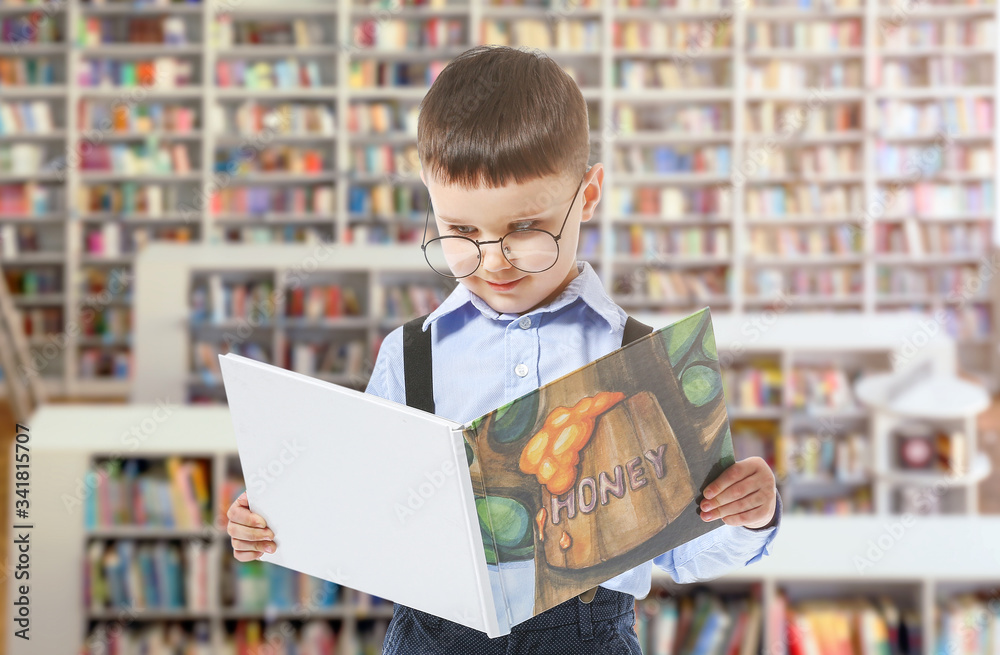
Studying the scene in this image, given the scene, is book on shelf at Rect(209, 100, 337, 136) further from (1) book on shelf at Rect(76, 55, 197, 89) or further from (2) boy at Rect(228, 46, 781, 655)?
(2) boy at Rect(228, 46, 781, 655)

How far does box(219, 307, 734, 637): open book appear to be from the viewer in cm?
66

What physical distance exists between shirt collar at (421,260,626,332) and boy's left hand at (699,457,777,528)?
0.18 m

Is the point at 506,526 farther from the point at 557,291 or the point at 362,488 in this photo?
the point at 557,291

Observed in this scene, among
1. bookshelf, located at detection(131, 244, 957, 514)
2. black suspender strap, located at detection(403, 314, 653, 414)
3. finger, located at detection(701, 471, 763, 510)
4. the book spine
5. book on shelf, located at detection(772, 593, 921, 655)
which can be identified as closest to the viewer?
the book spine

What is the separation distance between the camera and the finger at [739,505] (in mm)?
750

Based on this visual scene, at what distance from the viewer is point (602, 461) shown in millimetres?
704

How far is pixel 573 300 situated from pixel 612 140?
581cm

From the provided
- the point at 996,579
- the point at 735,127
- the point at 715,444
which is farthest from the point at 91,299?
the point at 715,444

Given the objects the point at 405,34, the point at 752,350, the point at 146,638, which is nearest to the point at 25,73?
the point at 405,34

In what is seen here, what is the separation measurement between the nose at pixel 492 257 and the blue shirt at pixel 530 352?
0.09 m

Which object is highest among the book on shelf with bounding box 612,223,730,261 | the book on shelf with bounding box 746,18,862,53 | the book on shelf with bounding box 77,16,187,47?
the book on shelf with bounding box 77,16,187,47

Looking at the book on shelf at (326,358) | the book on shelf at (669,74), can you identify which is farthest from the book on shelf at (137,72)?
the book on shelf at (669,74)

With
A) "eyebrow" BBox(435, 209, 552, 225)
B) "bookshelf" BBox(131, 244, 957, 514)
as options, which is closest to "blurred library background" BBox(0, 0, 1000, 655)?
"bookshelf" BBox(131, 244, 957, 514)

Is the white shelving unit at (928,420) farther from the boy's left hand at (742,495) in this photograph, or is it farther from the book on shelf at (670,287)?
the book on shelf at (670,287)
